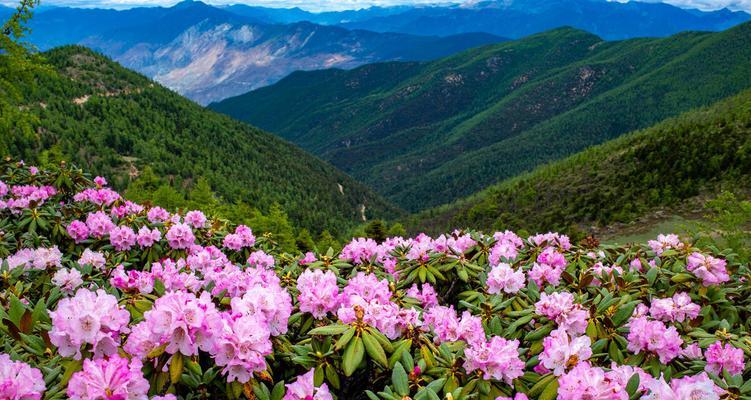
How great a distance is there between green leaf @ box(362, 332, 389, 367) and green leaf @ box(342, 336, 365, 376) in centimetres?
4

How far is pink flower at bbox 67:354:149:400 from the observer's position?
2393mm

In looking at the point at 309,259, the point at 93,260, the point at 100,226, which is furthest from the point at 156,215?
the point at 309,259

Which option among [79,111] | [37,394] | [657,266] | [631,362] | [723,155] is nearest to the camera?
[37,394]

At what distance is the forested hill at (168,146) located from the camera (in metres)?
51.1

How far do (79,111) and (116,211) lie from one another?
207 feet

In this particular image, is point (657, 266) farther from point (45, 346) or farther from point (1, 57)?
Answer: point (1, 57)

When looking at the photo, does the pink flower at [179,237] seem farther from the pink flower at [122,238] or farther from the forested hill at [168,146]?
the forested hill at [168,146]

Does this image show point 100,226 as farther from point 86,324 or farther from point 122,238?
point 86,324

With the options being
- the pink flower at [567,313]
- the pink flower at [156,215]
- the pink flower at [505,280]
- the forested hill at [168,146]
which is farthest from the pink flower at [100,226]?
the forested hill at [168,146]

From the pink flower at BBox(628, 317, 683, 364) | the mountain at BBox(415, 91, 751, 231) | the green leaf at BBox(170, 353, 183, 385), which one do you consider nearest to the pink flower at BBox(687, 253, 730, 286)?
the pink flower at BBox(628, 317, 683, 364)

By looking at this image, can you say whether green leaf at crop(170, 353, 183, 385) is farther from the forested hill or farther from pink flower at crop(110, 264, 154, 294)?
the forested hill

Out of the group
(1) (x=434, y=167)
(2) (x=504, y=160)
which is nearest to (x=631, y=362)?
(2) (x=504, y=160)

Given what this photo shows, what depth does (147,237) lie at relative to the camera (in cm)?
684

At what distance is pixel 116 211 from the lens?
7.92m
